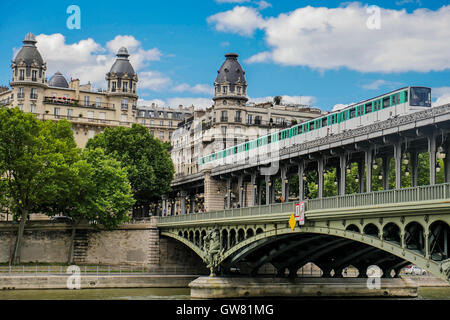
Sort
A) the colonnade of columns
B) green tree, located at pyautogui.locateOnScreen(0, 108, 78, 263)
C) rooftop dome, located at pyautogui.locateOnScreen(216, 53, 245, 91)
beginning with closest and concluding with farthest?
the colonnade of columns → green tree, located at pyautogui.locateOnScreen(0, 108, 78, 263) → rooftop dome, located at pyautogui.locateOnScreen(216, 53, 245, 91)

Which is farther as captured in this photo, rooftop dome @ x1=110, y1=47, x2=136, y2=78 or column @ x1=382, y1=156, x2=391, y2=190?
rooftop dome @ x1=110, y1=47, x2=136, y2=78

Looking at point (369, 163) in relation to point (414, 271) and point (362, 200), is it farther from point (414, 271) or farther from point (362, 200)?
point (414, 271)

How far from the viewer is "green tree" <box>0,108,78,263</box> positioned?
268 ft

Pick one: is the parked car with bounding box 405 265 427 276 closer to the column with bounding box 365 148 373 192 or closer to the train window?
the train window

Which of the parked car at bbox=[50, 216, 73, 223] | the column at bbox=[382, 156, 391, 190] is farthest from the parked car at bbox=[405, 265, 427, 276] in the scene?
the parked car at bbox=[50, 216, 73, 223]

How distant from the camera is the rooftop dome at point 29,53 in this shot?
413 ft

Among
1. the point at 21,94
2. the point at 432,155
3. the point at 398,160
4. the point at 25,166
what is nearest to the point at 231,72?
the point at 21,94

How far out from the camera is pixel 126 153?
101 meters

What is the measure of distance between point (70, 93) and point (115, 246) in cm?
5032

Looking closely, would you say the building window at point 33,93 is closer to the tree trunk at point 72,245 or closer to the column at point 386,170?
the tree trunk at point 72,245

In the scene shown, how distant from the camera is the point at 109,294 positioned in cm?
6900

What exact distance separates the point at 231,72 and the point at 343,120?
54.5 meters

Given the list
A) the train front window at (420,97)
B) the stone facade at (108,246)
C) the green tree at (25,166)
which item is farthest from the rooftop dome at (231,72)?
the train front window at (420,97)
